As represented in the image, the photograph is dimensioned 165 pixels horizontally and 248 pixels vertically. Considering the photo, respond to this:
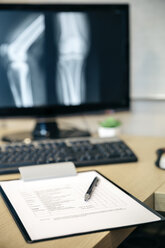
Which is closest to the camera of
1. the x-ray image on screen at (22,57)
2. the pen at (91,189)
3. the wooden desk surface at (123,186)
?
the wooden desk surface at (123,186)

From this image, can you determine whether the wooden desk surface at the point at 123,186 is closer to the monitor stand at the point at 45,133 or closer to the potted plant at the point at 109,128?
the potted plant at the point at 109,128

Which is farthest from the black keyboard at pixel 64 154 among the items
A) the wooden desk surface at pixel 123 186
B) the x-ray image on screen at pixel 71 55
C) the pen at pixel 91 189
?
the x-ray image on screen at pixel 71 55

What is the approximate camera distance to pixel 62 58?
50.7 inches

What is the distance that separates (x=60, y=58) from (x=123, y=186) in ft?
1.89

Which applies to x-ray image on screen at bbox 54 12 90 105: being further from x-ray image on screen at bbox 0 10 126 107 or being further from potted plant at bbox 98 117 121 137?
potted plant at bbox 98 117 121 137

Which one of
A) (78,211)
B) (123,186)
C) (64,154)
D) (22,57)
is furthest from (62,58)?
(78,211)

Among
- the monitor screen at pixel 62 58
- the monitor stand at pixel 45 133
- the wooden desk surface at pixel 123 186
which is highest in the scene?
the monitor screen at pixel 62 58

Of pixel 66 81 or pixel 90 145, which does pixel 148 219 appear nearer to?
pixel 90 145

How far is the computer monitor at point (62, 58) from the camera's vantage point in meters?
1.25

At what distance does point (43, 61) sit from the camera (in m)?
1.28

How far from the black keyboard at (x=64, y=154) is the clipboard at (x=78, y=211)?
10 cm

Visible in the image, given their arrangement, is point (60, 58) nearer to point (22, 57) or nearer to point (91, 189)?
point (22, 57)

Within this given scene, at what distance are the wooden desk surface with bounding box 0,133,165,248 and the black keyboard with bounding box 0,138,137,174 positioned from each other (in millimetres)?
22

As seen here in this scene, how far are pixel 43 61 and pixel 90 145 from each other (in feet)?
1.17
